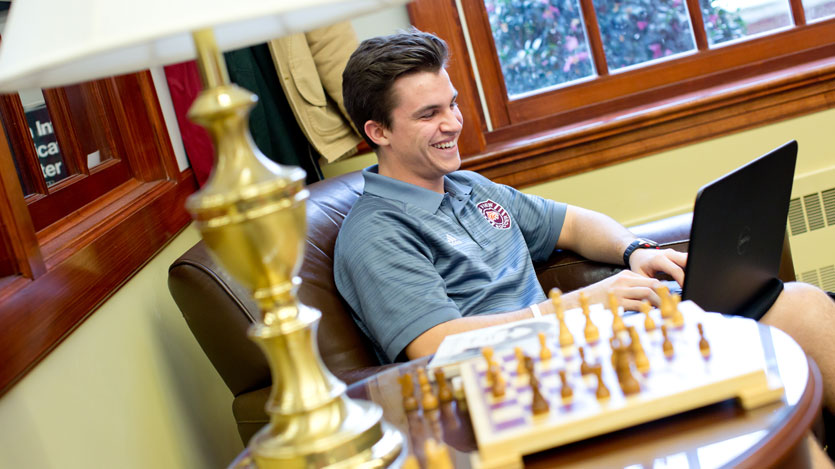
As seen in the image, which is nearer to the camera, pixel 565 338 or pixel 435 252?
pixel 565 338

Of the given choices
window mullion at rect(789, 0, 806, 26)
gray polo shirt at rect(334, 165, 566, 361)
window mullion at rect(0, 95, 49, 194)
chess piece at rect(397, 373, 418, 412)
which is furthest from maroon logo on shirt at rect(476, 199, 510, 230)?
window mullion at rect(789, 0, 806, 26)

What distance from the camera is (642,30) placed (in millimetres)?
2727

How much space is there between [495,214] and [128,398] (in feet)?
3.00

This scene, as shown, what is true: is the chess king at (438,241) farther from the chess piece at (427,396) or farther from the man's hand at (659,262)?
the chess piece at (427,396)

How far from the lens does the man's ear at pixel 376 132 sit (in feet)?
5.89

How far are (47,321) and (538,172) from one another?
1.72 meters

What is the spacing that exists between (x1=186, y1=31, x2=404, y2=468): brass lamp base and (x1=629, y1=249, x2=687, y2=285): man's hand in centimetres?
97

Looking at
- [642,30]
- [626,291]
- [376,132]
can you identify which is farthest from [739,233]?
[642,30]

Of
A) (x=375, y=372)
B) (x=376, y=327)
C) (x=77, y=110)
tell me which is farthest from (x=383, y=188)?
(x=77, y=110)

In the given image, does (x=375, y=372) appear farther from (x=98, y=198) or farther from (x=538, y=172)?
(x=538, y=172)

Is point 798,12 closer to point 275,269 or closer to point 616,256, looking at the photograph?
point 616,256

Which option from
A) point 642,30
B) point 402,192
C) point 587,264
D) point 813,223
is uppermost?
point 642,30

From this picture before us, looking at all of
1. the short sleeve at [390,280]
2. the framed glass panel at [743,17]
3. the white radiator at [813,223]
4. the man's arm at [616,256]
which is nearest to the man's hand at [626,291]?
the man's arm at [616,256]

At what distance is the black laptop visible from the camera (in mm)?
1180
